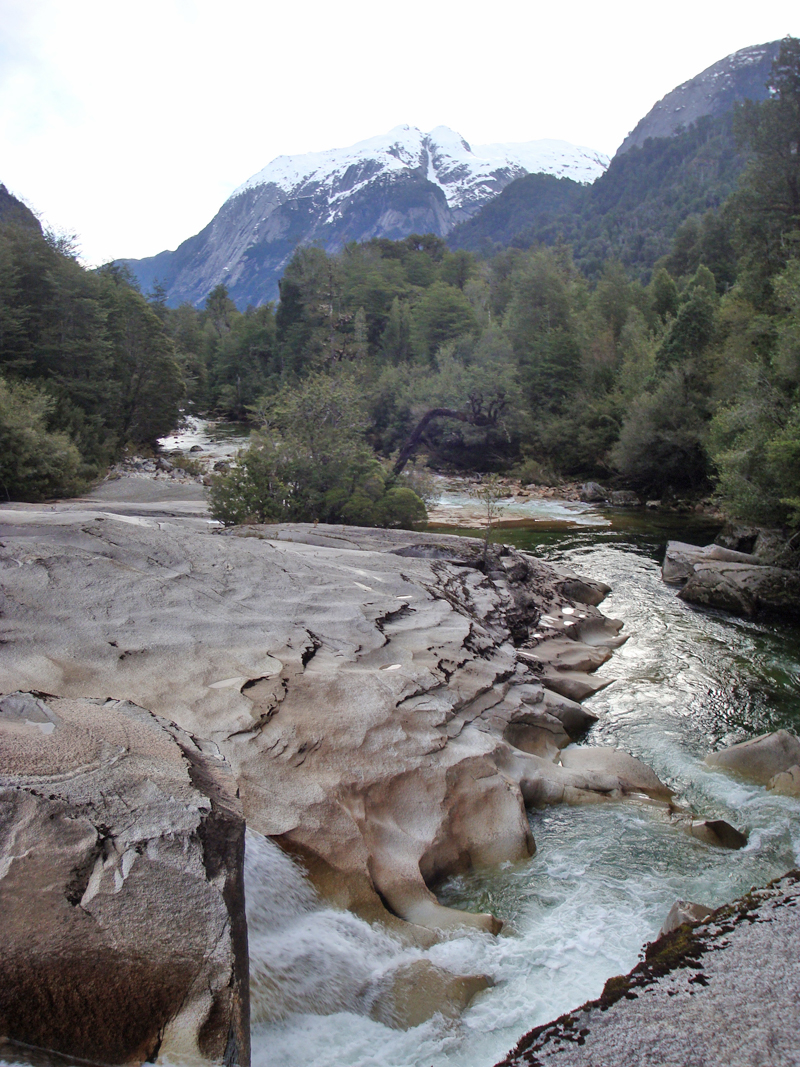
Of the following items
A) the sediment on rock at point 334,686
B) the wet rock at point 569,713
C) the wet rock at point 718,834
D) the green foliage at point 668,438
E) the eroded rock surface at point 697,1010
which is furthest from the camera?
the green foliage at point 668,438

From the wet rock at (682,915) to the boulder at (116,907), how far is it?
296cm

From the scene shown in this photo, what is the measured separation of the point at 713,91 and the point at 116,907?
203 m

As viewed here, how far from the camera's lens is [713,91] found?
155 m

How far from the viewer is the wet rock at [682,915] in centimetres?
421

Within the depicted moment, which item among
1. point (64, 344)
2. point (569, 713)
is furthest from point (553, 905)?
point (64, 344)

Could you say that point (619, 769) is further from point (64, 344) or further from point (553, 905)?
point (64, 344)

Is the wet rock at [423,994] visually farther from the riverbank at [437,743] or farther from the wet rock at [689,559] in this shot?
the wet rock at [689,559]

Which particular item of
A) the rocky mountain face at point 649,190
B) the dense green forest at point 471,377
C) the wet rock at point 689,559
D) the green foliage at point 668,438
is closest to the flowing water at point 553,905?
the wet rock at point 689,559

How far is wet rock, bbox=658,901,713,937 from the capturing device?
4.21 metres

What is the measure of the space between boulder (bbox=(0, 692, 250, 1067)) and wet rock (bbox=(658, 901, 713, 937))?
2.96 meters

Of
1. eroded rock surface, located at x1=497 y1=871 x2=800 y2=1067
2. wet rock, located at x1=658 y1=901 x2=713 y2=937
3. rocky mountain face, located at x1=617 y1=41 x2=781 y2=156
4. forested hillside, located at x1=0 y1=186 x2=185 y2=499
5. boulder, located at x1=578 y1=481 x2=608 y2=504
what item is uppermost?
rocky mountain face, located at x1=617 y1=41 x2=781 y2=156

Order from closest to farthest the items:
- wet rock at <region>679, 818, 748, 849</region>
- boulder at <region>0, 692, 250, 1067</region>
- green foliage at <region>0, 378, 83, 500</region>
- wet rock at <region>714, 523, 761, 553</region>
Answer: boulder at <region>0, 692, 250, 1067</region>, wet rock at <region>679, 818, 748, 849</region>, wet rock at <region>714, 523, 761, 553</region>, green foliage at <region>0, 378, 83, 500</region>

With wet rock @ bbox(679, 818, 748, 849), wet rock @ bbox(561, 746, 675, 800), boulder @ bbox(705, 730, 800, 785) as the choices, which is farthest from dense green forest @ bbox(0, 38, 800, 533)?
wet rock @ bbox(679, 818, 748, 849)

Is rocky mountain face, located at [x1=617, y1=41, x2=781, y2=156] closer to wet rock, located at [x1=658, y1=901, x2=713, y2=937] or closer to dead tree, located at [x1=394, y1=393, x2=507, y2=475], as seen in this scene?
dead tree, located at [x1=394, y1=393, x2=507, y2=475]
